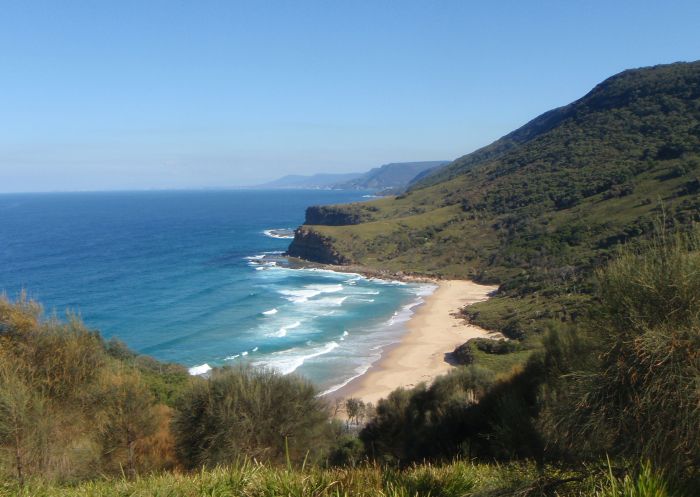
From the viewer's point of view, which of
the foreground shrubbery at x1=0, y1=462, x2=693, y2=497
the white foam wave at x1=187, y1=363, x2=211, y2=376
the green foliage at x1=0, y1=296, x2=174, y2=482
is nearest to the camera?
the foreground shrubbery at x1=0, y1=462, x2=693, y2=497

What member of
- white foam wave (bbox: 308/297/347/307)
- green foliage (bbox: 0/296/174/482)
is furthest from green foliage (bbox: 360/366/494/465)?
white foam wave (bbox: 308/297/347/307)

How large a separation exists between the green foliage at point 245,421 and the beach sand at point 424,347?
675 inches

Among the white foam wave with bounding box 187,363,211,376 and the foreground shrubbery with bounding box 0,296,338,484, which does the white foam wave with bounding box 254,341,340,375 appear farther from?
the foreground shrubbery with bounding box 0,296,338,484

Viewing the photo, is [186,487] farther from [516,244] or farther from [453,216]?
[453,216]

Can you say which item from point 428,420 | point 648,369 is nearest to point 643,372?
point 648,369

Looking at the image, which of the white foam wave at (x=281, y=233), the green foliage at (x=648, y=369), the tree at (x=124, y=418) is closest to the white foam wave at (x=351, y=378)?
the tree at (x=124, y=418)

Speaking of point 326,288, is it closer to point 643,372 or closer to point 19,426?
point 19,426

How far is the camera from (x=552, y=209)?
81625 mm

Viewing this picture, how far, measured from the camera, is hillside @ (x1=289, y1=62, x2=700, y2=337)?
54938 mm

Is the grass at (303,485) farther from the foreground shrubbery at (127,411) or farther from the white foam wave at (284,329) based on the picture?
the white foam wave at (284,329)

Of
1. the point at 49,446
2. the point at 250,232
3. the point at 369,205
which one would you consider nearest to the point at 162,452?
the point at 49,446

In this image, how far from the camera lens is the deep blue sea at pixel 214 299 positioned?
4103cm

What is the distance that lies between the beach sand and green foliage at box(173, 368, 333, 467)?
17139 millimetres

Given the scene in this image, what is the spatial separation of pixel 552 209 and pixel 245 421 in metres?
76.8
